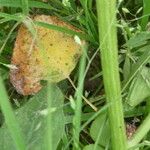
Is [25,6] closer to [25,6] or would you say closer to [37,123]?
[25,6]

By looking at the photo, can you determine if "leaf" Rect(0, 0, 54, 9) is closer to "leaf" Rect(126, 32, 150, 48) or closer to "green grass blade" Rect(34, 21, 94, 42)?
"green grass blade" Rect(34, 21, 94, 42)

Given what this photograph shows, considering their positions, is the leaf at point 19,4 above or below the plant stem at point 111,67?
above

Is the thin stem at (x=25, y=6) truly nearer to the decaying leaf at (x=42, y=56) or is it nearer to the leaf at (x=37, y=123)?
the decaying leaf at (x=42, y=56)

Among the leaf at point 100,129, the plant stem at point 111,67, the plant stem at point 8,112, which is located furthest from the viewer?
the leaf at point 100,129

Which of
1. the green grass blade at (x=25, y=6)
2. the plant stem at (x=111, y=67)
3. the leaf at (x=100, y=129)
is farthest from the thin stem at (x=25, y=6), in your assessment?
the leaf at (x=100, y=129)

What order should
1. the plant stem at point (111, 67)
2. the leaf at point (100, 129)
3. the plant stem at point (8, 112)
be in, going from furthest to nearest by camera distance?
1. the leaf at point (100, 129)
2. the plant stem at point (111, 67)
3. the plant stem at point (8, 112)

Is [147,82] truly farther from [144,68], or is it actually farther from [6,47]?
[6,47]
